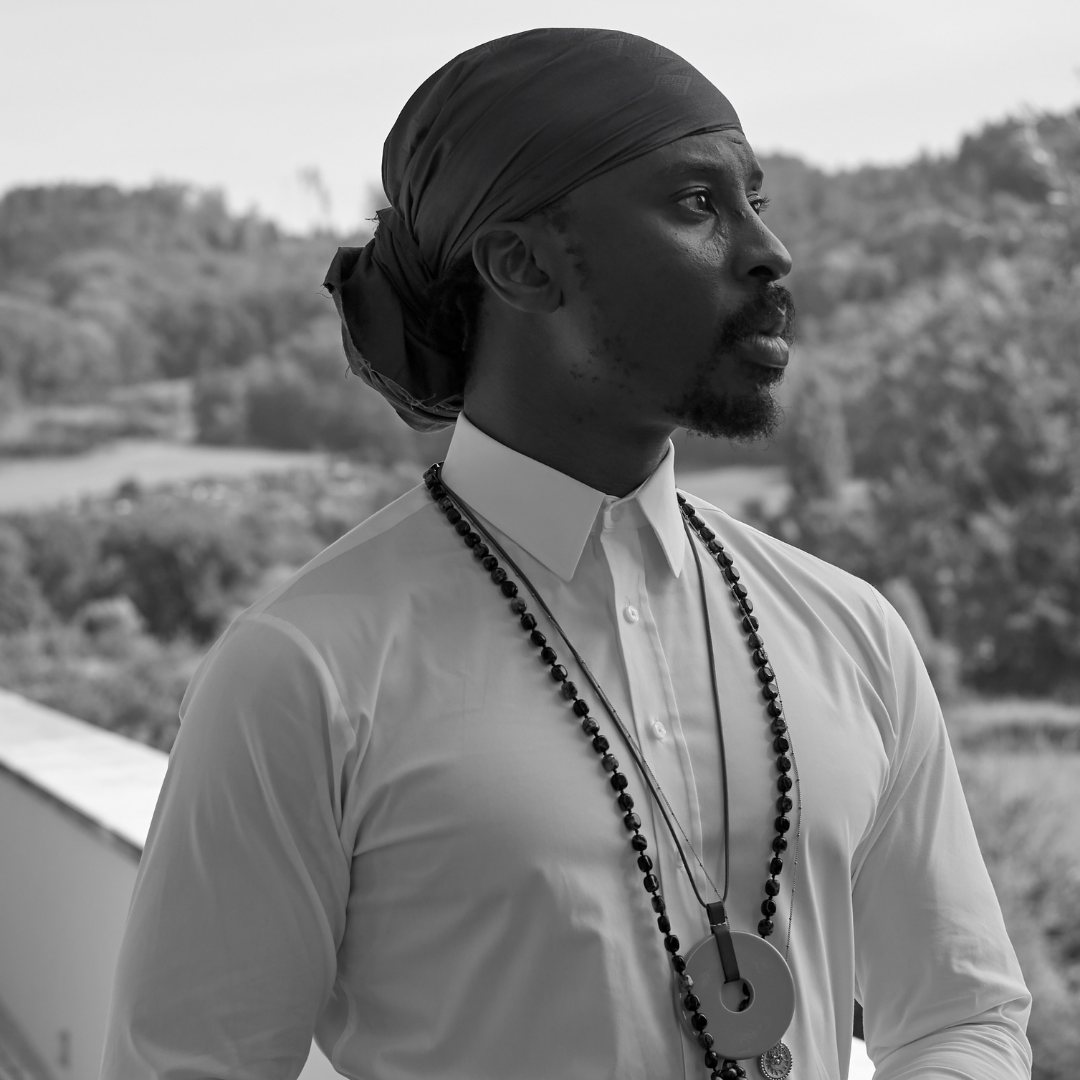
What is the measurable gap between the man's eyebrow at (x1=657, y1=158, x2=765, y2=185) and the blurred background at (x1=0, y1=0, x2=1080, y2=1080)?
702 centimetres

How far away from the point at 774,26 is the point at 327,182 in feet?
10.8

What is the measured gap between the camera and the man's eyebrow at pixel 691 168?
88 cm

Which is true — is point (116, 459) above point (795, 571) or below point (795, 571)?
below

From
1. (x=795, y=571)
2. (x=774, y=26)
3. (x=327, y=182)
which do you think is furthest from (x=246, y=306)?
(x=795, y=571)

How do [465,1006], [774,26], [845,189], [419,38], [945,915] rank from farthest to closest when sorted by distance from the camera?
[845,189] → [774,26] → [419,38] → [945,915] → [465,1006]

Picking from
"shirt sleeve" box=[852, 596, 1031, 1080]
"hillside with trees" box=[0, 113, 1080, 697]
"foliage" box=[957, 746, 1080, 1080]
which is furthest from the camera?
"hillside with trees" box=[0, 113, 1080, 697]

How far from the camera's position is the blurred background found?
8.74 m

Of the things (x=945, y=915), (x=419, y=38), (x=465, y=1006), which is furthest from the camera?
(x=419, y=38)

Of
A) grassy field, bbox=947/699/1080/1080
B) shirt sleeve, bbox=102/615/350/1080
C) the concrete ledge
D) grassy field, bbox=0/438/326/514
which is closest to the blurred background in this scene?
grassy field, bbox=0/438/326/514

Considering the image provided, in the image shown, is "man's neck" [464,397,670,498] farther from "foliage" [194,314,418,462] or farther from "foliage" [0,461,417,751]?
"foliage" [194,314,418,462]

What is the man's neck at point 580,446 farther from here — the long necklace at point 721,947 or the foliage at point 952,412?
the foliage at point 952,412

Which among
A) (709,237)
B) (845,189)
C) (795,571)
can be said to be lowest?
(795,571)

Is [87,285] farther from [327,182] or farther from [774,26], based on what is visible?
[774,26]

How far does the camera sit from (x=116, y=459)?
952 centimetres
